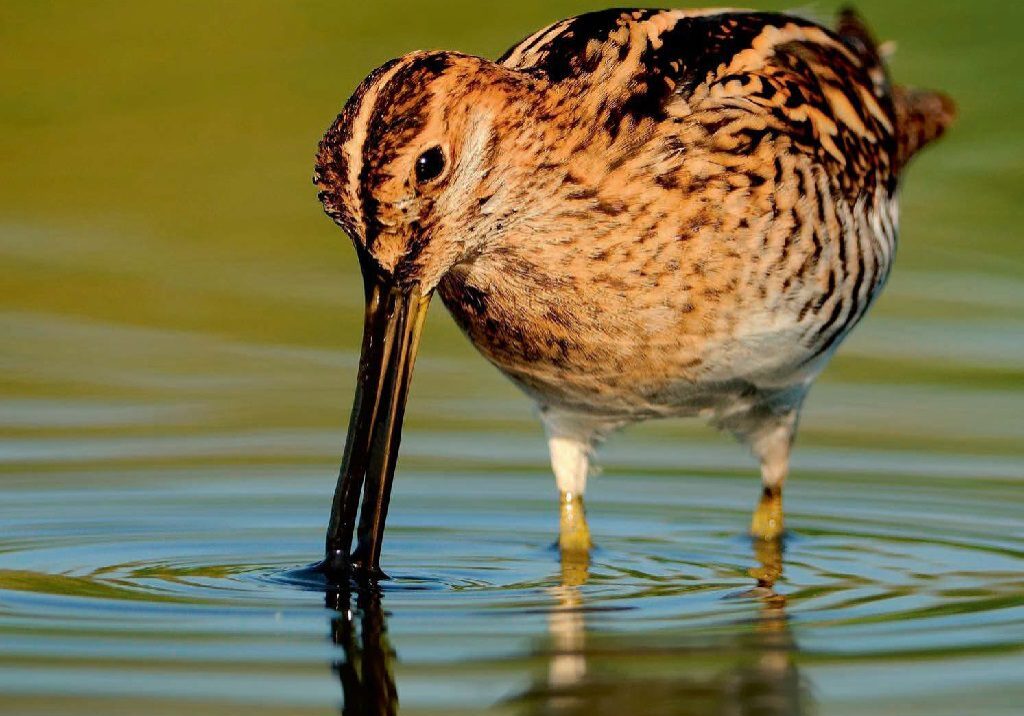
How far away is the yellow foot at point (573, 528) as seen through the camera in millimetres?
9242

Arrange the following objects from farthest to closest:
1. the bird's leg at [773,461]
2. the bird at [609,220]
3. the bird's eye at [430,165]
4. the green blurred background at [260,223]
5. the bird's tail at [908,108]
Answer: the green blurred background at [260,223]
the bird's tail at [908,108]
the bird's leg at [773,461]
the bird at [609,220]
the bird's eye at [430,165]

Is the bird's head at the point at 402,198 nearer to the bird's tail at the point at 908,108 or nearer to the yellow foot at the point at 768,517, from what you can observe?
the yellow foot at the point at 768,517

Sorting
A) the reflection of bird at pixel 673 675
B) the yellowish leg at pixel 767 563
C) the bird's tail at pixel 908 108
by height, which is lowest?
the reflection of bird at pixel 673 675

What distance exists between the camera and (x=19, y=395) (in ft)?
38.9

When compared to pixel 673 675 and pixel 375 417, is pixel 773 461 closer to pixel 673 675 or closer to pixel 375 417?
pixel 375 417

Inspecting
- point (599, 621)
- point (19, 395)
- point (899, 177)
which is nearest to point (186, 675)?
point (599, 621)

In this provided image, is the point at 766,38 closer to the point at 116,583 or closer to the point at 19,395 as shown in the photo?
the point at 116,583

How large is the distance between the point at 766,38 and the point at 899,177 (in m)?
1.22

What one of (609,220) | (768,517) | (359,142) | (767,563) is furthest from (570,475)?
(359,142)

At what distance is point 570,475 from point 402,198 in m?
2.46

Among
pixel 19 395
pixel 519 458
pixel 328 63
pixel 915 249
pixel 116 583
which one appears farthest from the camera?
pixel 328 63

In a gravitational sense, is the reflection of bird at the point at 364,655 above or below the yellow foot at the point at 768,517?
below

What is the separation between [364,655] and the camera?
7117 mm

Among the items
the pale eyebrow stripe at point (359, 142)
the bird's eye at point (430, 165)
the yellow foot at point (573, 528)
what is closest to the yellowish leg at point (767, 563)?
the yellow foot at point (573, 528)
